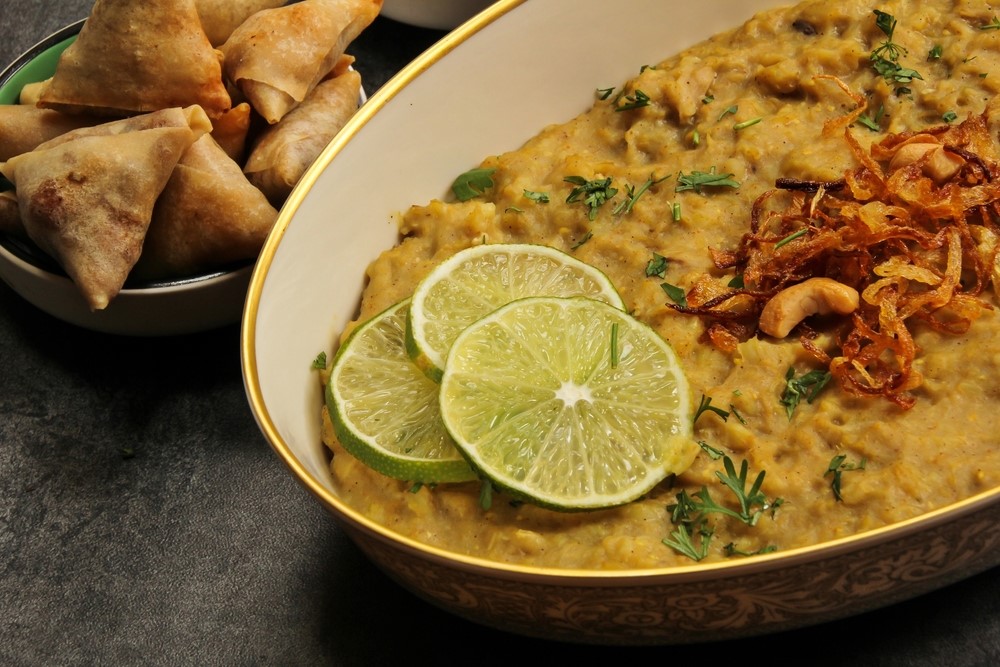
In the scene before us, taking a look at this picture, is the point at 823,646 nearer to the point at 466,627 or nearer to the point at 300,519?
the point at 466,627

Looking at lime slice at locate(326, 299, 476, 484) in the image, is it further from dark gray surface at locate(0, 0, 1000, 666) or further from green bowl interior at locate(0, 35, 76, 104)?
green bowl interior at locate(0, 35, 76, 104)

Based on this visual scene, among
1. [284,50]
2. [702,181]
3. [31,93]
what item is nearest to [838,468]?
[702,181]

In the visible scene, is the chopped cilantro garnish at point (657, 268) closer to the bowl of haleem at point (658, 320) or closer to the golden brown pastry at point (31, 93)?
the bowl of haleem at point (658, 320)

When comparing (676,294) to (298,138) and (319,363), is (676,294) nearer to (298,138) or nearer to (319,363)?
(319,363)

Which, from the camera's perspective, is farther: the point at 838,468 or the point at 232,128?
the point at 232,128

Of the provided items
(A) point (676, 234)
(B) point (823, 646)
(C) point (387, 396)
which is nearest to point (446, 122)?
(A) point (676, 234)

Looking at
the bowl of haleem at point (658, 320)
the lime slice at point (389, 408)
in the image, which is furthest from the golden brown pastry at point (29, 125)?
the lime slice at point (389, 408)
